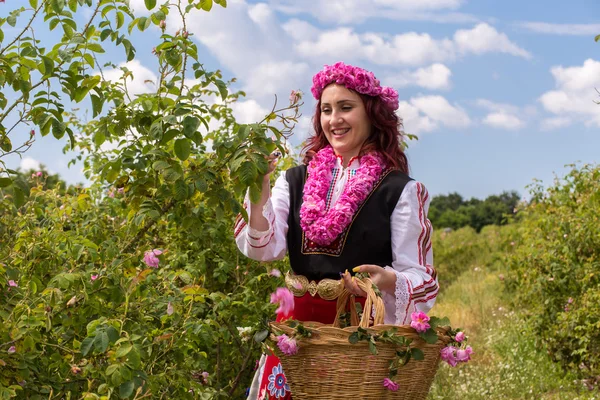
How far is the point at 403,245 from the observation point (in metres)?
2.49

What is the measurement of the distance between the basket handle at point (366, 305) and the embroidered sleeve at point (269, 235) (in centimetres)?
33

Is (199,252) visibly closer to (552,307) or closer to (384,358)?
(384,358)

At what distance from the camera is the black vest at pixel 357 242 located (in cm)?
248

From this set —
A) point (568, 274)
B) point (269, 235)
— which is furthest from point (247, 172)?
point (568, 274)

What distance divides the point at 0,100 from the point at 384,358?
1.44 m

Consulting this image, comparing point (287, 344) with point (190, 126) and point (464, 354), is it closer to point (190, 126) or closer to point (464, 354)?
point (464, 354)

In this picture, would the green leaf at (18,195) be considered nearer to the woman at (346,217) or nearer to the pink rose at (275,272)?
the woman at (346,217)

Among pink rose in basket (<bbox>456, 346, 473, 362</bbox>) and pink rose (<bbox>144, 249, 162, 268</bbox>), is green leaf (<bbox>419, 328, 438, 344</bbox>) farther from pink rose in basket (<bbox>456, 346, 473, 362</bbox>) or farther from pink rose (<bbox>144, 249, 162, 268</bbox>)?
pink rose (<bbox>144, 249, 162, 268</bbox>)

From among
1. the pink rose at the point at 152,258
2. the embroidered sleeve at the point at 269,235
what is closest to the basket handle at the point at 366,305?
the embroidered sleeve at the point at 269,235

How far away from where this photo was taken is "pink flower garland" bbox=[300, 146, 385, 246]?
8.13 feet

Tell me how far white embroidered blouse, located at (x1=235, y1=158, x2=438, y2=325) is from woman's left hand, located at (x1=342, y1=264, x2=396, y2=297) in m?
0.04

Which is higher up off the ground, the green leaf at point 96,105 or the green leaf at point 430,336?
the green leaf at point 96,105

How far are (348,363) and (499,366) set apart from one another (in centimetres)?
392

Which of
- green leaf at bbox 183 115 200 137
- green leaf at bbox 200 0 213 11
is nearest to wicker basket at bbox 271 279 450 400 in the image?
green leaf at bbox 183 115 200 137
